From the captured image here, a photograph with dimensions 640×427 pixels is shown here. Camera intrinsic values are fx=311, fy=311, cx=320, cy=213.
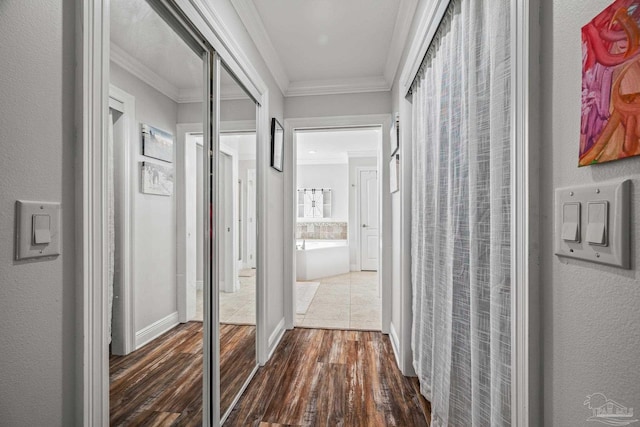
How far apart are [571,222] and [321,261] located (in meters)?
5.43

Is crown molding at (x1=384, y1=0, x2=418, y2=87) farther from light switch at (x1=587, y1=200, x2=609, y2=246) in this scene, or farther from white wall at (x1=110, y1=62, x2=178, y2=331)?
light switch at (x1=587, y1=200, x2=609, y2=246)

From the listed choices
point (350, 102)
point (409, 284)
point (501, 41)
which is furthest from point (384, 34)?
point (409, 284)

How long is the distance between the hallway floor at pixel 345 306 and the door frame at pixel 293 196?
35 cm

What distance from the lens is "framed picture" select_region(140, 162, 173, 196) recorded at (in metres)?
1.16

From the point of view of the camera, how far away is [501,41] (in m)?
0.94

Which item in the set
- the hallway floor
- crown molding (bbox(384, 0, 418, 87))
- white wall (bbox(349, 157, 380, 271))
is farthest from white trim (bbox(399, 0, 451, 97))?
white wall (bbox(349, 157, 380, 271))

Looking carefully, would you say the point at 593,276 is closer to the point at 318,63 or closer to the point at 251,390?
the point at 251,390

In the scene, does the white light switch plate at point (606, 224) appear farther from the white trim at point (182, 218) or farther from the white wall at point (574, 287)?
the white trim at point (182, 218)

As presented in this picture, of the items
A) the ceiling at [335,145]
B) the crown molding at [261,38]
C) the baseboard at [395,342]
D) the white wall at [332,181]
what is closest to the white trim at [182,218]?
the crown molding at [261,38]

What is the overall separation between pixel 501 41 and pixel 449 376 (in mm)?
1304

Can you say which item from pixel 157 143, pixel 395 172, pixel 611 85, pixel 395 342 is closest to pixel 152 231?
pixel 157 143

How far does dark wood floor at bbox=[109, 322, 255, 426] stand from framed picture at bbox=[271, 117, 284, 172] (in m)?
1.45

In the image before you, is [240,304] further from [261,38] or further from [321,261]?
[321,261]

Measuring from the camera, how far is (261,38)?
2324 mm
